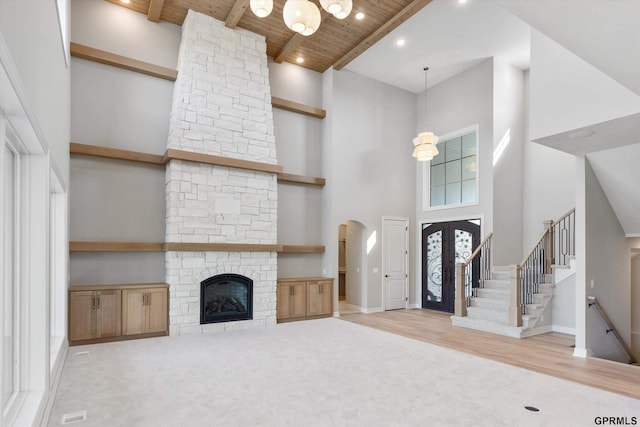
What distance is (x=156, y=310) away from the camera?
6.53 metres

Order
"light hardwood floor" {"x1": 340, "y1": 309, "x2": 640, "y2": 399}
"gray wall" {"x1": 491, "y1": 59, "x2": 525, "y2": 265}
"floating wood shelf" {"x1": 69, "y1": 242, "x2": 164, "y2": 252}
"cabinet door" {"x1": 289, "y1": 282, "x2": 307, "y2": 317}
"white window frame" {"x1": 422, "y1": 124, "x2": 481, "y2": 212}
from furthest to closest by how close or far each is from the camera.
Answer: "white window frame" {"x1": 422, "y1": 124, "x2": 481, "y2": 212}, "gray wall" {"x1": 491, "y1": 59, "x2": 525, "y2": 265}, "cabinet door" {"x1": 289, "y1": 282, "x2": 307, "y2": 317}, "floating wood shelf" {"x1": 69, "y1": 242, "x2": 164, "y2": 252}, "light hardwood floor" {"x1": 340, "y1": 309, "x2": 640, "y2": 399}

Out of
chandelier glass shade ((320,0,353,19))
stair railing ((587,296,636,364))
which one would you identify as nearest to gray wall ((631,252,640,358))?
stair railing ((587,296,636,364))

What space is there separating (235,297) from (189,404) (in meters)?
3.79

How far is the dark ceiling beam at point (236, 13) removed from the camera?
267 inches

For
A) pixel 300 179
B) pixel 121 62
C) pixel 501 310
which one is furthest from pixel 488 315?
pixel 121 62

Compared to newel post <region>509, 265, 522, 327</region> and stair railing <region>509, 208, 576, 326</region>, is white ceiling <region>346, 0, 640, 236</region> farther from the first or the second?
newel post <region>509, 265, 522, 327</region>

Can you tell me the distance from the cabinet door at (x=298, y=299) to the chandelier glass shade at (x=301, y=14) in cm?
513

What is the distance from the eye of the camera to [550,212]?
848 centimetres

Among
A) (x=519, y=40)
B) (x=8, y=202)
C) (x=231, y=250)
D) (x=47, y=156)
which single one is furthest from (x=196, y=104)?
(x=519, y=40)

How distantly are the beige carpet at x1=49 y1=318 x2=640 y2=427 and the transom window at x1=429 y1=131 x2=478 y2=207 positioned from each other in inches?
186

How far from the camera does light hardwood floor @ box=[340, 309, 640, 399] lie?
4.56 meters

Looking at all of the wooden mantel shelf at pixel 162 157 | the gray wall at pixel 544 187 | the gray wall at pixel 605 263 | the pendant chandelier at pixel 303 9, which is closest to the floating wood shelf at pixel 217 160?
the wooden mantel shelf at pixel 162 157

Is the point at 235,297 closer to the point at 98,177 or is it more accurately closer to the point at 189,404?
the point at 98,177

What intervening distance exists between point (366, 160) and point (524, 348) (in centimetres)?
541
